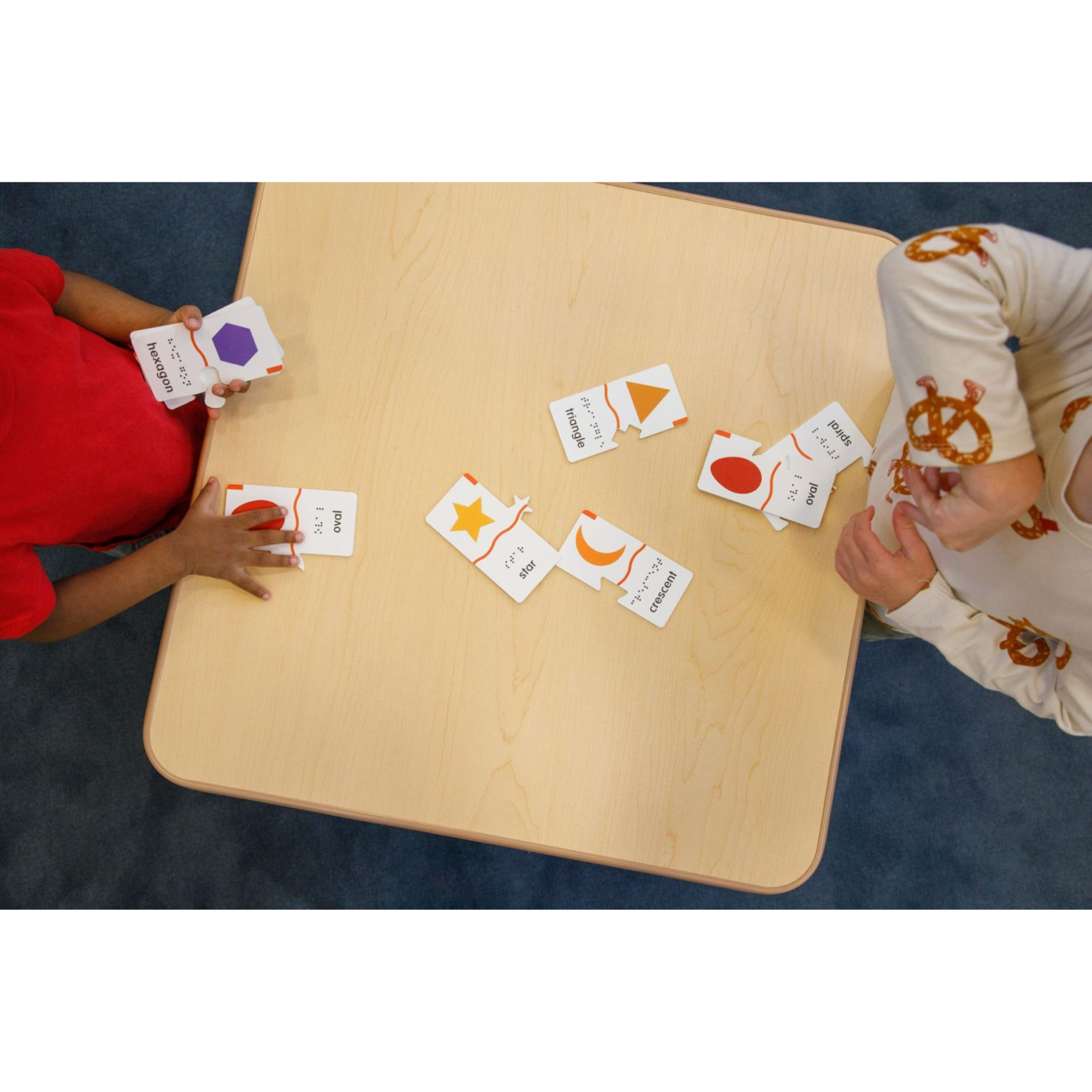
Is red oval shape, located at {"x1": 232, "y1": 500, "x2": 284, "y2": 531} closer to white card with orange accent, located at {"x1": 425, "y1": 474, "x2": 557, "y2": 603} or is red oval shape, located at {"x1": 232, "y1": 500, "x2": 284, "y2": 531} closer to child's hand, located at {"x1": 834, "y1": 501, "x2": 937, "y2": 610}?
white card with orange accent, located at {"x1": 425, "y1": 474, "x2": 557, "y2": 603}

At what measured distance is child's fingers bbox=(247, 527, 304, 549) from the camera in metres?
0.98

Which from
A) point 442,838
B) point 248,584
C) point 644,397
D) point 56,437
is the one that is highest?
point 644,397

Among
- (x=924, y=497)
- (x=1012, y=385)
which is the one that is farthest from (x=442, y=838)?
(x=1012, y=385)

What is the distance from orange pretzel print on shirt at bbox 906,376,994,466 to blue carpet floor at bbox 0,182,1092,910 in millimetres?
1116

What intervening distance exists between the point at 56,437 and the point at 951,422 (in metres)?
1.07

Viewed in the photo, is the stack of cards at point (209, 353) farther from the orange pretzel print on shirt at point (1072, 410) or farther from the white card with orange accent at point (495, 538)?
the orange pretzel print on shirt at point (1072, 410)

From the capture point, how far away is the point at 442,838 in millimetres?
1692

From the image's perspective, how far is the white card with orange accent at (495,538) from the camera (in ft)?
3.28

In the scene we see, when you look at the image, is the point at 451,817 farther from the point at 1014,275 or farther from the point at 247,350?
the point at 1014,275

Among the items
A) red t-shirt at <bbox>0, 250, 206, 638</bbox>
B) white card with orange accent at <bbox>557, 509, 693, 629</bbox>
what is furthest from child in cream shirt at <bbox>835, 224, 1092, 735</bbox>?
red t-shirt at <bbox>0, 250, 206, 638</bbox>

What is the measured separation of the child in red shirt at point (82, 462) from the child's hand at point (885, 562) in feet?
2.38

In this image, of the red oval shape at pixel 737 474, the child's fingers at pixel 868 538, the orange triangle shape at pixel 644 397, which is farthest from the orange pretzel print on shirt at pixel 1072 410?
the orange triangle shape at pixel 644 397

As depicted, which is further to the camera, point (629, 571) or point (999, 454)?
point (629, 571)

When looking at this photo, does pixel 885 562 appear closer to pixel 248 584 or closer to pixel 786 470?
pixel 786 470
